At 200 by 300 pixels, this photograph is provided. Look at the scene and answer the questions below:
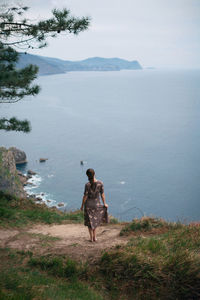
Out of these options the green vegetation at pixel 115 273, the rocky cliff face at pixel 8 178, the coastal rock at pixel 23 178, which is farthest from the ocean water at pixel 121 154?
the green vegetation at pixel 115 273

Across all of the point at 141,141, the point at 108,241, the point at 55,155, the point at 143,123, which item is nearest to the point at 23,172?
the point at 55,155

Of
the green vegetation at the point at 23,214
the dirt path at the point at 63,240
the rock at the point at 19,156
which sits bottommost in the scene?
the dirt path at the point at 63,240

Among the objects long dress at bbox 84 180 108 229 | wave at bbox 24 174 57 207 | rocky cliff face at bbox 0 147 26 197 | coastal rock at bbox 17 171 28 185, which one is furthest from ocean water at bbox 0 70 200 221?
long dress at bbox 84 180 108 229

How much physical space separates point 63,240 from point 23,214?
3256 millimetres

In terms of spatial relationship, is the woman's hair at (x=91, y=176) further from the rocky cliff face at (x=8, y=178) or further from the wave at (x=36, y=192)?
the wave at (x=36, y=192)

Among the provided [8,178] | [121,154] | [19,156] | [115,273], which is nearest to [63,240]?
[115,273]

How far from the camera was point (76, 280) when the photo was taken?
6348mm

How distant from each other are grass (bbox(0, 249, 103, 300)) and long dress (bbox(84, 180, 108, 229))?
1.73 metres

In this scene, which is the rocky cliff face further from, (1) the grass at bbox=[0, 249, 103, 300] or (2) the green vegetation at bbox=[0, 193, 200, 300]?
(1) the grass at bbox=[0, 249, 103, 300]

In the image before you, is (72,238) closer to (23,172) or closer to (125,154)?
(23,172)

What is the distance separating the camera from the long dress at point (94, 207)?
8117 mm

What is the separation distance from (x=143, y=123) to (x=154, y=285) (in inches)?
3638

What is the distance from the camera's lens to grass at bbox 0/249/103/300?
536 cm

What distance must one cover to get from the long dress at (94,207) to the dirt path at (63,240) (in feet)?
2.06
